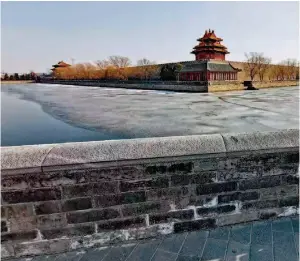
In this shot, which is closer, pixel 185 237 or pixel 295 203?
pixel 185 237

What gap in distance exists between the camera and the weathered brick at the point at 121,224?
89.2 inches

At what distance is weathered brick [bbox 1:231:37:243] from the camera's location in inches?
84.5

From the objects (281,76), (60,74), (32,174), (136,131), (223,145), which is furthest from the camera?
(60,74)

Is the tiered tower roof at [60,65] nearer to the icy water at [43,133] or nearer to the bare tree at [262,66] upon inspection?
the bare tree at [262,66]

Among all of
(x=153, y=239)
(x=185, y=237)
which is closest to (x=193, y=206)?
(x=185, y=237)

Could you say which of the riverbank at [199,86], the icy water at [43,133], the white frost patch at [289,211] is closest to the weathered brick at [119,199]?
the white frost patch at [289,211]

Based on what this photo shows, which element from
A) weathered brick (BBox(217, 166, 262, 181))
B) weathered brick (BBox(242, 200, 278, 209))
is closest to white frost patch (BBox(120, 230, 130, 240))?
weathered brick (BBox(217, 166, 262, 181))

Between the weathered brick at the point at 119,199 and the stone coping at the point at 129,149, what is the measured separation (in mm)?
322

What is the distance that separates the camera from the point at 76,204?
2.17 meters

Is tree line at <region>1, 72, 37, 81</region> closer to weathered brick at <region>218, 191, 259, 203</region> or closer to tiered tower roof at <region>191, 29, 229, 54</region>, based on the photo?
tiered tower roof at <region>191, 29, 229, 54</region>

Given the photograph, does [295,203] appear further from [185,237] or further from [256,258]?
[185,237]

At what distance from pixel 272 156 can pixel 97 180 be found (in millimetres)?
1587

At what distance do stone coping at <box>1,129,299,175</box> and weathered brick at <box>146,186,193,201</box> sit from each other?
1.06 ft

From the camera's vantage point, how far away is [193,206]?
7.74 feet
